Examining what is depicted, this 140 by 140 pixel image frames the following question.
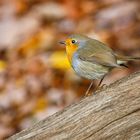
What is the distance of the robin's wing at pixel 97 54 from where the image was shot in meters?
6.52

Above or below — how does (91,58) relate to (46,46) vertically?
above

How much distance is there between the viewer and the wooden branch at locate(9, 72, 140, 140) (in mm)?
5883

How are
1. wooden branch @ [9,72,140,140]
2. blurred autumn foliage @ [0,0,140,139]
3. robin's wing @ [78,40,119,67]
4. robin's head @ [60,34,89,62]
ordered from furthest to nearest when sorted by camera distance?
blurred autumn foliage @ [0,0,140,139] < robin's head @ [60,34,89,62] < robin's wing @ [78,40,119,67] < wooden branch @ [9,72,140,140]

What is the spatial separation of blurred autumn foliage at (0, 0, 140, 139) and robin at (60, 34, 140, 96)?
1695 millimetres

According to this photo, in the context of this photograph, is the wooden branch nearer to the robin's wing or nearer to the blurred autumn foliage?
the robin's wing

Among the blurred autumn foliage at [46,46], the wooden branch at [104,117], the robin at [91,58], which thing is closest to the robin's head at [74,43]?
the robin at [91,58]

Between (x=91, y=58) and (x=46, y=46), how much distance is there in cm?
320

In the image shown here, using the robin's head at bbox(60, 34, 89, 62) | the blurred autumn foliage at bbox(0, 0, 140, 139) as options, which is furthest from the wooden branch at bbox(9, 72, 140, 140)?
the blurred autumn foliage at bbox(0, 0, 140, 139)

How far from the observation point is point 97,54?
6695 millimetres

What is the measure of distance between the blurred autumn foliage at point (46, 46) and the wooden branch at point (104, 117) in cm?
254

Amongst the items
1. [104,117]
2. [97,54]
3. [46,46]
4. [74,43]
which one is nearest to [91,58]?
[97,54]

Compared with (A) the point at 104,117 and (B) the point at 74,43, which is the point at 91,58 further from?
(A) the point at 104,117

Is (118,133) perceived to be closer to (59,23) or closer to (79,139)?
(79,139)

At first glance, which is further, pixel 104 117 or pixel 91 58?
pixel 91 58
